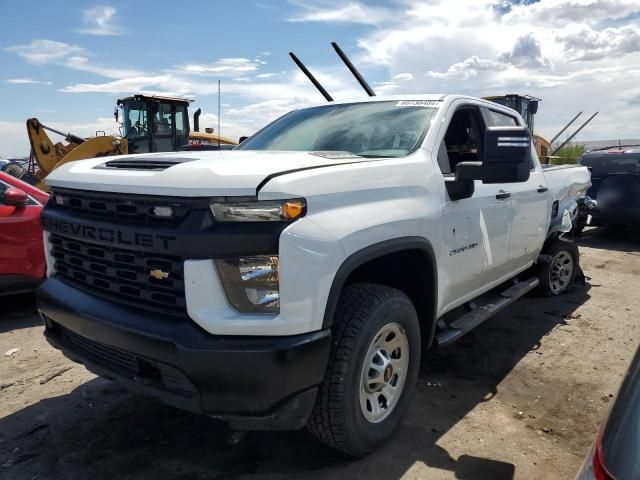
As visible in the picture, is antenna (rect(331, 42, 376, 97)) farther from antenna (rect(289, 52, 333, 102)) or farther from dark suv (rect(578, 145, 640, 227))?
dark suv (rect(578, 145, 640, 227))

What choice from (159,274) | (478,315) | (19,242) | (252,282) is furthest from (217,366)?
(19,242)

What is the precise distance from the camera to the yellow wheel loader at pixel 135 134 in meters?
13.4

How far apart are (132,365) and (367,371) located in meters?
1.13

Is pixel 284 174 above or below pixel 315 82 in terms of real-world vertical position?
below

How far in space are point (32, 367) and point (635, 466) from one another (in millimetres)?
4119

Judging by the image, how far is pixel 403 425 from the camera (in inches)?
126

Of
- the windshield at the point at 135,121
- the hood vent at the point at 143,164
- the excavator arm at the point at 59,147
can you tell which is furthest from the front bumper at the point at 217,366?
the windshield at the point at 135,121

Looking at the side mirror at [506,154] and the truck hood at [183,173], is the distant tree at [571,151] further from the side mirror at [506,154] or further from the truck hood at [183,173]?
the truck hood at [183,173]

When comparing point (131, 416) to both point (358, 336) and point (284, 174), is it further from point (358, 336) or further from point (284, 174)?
point (284, 174)

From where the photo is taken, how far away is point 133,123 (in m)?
14.4

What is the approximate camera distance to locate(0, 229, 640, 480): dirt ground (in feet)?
9.10

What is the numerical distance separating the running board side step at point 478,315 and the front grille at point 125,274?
1.76m

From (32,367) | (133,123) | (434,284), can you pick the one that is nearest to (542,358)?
(434,284)

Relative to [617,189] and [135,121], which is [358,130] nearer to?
[617,189]
